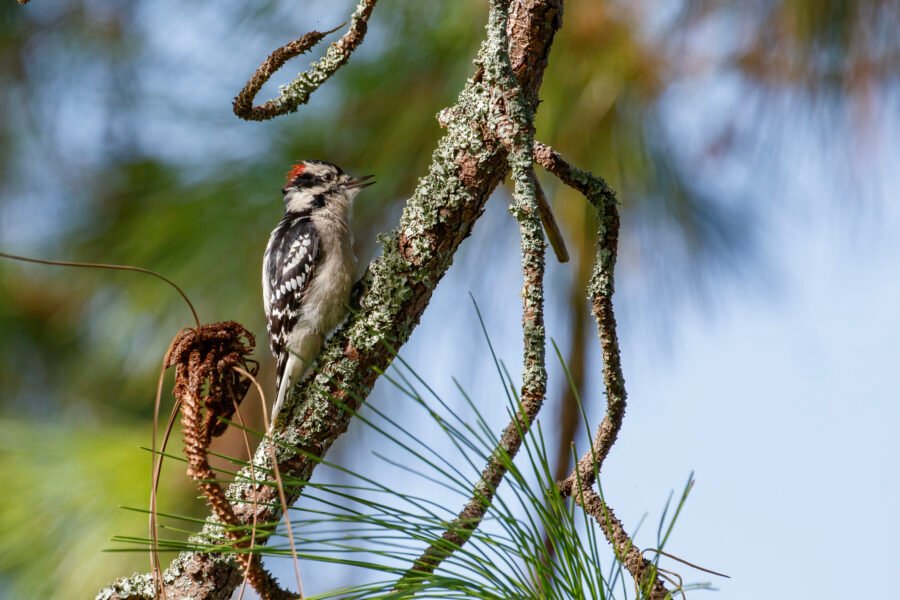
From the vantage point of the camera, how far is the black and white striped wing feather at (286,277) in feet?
8.79

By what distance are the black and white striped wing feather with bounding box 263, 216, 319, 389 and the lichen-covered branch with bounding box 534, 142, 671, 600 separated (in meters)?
1.42

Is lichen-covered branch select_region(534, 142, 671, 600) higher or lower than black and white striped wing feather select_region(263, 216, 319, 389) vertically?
lower

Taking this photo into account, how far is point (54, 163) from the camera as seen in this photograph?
4.14m

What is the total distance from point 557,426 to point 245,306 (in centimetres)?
101

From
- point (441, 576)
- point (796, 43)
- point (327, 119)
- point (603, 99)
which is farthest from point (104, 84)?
point (441, 576)

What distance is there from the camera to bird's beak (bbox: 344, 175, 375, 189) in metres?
2.72

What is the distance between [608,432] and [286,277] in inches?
62.5

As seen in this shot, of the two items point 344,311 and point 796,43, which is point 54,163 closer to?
point 344,311

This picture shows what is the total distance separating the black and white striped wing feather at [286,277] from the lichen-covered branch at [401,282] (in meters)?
0.91

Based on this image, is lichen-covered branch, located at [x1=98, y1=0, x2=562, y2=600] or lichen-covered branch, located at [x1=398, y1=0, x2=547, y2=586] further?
lichen-covered branch, located at [x1=98, y1=0, x2=562, y2=600]

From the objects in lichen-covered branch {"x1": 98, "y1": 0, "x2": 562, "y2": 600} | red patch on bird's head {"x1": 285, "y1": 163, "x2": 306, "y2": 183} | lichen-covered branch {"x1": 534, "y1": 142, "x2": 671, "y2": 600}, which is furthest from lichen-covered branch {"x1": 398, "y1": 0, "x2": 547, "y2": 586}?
red patch on bird's head {"x1": 285, "y1": 163, "x2": 306, "y2": 183}

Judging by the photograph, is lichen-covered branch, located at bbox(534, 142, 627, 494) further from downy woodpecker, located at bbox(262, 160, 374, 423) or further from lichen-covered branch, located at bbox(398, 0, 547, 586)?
downy woodpecker, located at bbox(262, 160, 374, 423)

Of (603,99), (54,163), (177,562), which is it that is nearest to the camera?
(177,562)

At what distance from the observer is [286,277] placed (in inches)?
107
